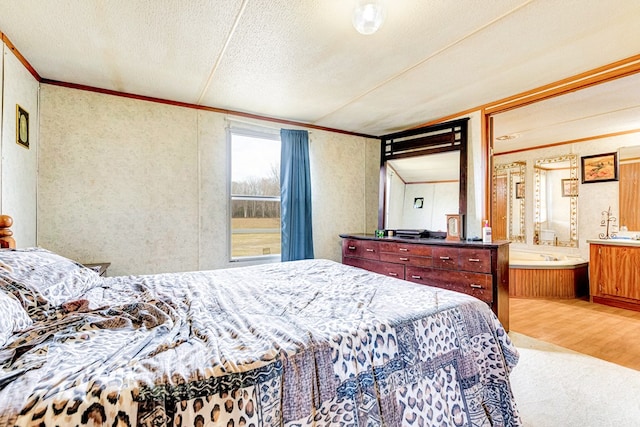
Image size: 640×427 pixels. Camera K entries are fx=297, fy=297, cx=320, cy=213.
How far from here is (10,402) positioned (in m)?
0.68

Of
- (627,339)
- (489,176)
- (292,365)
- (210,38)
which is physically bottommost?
(627,339)

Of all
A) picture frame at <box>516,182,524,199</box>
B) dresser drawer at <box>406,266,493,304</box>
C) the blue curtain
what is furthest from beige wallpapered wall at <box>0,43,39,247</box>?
picture frame at <box>516,182,524,199</box>

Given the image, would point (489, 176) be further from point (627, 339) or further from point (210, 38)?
point (210, 38)

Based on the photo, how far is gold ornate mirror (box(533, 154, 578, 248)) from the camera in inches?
184

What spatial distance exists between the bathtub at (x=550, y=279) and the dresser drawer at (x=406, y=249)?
80.5 inches

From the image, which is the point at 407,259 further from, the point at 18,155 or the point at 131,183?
the point at 18,155

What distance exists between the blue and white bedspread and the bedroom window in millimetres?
1924

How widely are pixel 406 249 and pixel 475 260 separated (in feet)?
2.45

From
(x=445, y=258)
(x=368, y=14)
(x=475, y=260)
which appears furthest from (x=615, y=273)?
(x=368, y=14)

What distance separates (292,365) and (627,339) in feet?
11.7

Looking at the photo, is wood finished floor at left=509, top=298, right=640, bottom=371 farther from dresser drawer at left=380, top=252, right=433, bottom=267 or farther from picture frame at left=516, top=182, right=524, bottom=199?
picture frame at left=516, top=182, right=524, bottom=199

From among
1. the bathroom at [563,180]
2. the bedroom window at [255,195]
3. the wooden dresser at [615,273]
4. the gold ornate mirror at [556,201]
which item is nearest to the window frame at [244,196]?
the bedroom window at [255,195]

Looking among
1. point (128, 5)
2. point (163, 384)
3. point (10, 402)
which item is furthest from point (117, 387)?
point (128, 5)

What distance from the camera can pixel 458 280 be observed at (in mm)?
2939
